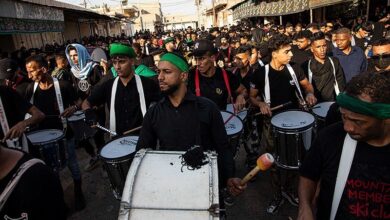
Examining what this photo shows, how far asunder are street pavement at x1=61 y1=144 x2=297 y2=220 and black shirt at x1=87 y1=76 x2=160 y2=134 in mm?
1406

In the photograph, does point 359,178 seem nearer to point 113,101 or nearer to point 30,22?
point 113,101

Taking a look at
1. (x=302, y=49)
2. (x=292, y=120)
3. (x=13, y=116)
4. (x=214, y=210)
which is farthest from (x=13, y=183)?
(x=302, y=49)

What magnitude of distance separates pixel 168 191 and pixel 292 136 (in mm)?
2012

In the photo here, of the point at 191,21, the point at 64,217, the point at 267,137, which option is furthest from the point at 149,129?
the point at 191,21

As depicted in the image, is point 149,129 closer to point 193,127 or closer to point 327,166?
point 193,127

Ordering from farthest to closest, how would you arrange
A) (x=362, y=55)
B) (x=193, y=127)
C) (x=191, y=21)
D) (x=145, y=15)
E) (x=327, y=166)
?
(x=191, y=21)
(x=145, y=15)
(x=362, y=55)
(x=193, y=127)
(x=327, y=166)

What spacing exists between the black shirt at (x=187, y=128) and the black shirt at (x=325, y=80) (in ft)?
8.53

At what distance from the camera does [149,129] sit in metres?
2.76

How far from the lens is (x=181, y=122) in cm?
266

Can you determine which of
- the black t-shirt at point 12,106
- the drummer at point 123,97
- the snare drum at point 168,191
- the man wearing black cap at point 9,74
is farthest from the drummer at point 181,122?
the man wearing black cap at point 9,74

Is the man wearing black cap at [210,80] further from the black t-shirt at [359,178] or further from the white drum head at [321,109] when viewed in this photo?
the black t-shirt at [359,178]

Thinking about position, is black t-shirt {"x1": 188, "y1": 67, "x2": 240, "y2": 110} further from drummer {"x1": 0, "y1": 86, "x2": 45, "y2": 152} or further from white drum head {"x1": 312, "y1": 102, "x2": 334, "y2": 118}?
drummer {"x1": 0, "y1": 86, "x2": 45, "y2": 152}

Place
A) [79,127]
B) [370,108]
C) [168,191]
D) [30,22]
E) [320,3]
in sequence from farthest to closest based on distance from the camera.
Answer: [320,3] → [30,22] → [79,127] → [168,191] → [370,108]

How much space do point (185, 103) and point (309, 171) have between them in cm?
108
